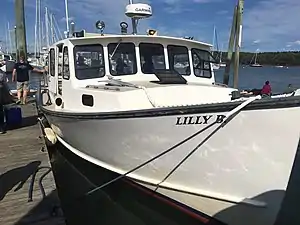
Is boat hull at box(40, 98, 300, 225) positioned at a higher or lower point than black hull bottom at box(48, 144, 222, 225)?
higher

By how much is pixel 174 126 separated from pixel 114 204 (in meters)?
2.13

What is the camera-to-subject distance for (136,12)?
790cm

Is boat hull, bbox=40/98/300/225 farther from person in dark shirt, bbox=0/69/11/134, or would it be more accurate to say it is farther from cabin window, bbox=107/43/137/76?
person in dark shirt, bbox=0/69/11/134

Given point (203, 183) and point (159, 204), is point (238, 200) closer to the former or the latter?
point (203, 183)

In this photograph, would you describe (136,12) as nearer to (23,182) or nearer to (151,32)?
(151,32)

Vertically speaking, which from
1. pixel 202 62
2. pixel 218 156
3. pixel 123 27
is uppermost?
pixel 123 27

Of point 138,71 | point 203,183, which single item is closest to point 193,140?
point 203,183

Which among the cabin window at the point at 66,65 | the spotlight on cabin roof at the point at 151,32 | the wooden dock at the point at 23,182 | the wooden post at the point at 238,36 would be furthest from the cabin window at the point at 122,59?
the wooden post at the point at 238,36

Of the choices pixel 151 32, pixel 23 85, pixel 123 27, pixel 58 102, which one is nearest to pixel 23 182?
pixel 58 102

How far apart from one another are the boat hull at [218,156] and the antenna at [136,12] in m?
3.35

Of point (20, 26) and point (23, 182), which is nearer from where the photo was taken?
point (23, 182)

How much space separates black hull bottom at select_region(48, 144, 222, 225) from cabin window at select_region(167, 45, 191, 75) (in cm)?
247

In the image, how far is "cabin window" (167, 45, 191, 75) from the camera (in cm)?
705


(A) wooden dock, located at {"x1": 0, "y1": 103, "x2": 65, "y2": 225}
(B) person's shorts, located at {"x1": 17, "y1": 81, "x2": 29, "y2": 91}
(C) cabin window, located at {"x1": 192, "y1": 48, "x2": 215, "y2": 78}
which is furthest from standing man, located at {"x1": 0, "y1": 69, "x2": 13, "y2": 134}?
(C) cabin window, located at {"x1": 192, "y1": 48, "x2": 215, "y2": 78}
